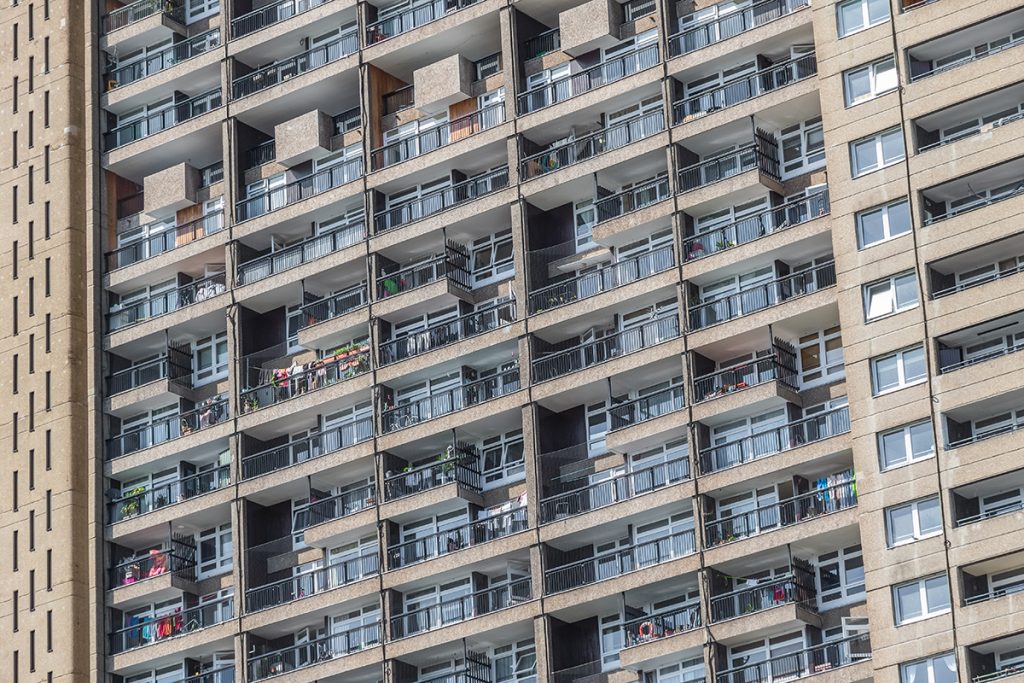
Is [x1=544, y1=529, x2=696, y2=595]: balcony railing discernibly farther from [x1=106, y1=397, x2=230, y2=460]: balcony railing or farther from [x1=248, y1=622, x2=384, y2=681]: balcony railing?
[x1=106, y1=397, x2=230, y2=460]: balcony railing

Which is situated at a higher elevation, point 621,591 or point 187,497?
point 187,497

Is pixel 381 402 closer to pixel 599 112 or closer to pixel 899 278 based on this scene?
pixel 599 112

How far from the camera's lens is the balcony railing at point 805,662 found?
259ft

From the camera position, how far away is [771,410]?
274ft

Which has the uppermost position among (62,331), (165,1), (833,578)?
(165,1)

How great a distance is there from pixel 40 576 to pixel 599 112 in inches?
928

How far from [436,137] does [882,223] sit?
17.4 metres

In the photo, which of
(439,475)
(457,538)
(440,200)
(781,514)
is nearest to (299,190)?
(440,200)

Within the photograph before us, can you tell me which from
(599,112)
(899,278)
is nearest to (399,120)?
(599,112)

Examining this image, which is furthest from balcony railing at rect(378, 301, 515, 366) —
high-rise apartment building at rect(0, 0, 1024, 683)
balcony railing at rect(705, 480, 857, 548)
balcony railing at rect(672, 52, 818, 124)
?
balcony railing at rect(705, 480, 857, 548)

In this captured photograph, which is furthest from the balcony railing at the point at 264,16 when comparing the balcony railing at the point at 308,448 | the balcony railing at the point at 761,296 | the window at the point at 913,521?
the window at the point at 913,521

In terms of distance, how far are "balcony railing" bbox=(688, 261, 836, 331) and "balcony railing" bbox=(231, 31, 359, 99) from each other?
56.5ft

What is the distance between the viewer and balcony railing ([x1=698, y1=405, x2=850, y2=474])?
81.8 metres

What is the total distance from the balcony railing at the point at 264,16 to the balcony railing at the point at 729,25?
610 inches
